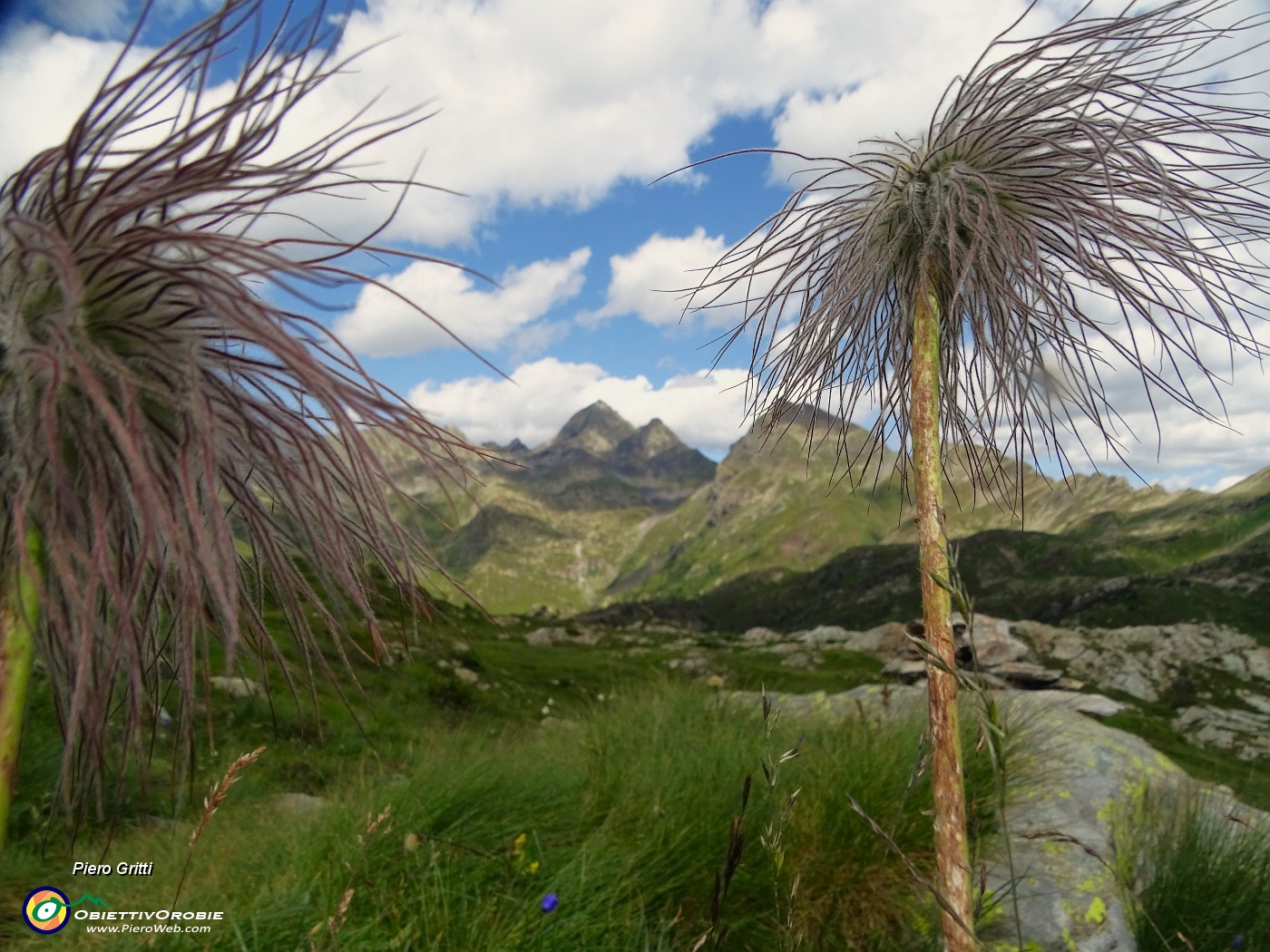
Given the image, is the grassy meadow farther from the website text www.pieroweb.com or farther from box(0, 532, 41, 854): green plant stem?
box(0, 532, 41, 854): green plant stem

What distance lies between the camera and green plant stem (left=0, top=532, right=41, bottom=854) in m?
1.65

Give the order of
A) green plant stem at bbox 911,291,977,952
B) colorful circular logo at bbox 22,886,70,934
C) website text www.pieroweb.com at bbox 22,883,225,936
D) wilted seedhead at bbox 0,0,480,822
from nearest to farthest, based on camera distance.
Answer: wilted seedhead at bbox 0,0,480,822
green plant stem at bbox 911,291,977,952
website text www.pieroweb.com at bbox 22,883,225,936
colorful circular logo at bbox 22,886,70,934

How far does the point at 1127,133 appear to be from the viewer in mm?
3316

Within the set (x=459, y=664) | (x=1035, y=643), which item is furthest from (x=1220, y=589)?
(x=459, y=664)

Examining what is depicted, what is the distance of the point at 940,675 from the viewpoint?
2840mm

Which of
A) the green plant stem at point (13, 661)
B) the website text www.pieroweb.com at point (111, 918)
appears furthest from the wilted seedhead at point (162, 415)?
the website text www.pieroweb.com at point (111, 918)

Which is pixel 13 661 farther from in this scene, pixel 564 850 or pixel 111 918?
pixel 564 850

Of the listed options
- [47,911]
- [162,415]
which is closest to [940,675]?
[162,415]

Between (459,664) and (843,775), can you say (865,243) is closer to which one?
(843,775)

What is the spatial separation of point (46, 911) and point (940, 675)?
14.3ft

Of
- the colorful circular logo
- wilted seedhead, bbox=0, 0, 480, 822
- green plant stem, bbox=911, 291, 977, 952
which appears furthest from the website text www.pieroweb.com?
green plant stem, bbox=911, 291, 977, 952

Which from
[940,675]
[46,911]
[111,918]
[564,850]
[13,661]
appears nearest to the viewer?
[13,661]

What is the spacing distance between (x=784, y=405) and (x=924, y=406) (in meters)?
1.39

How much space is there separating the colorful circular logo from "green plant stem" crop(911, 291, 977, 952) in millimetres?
4028
